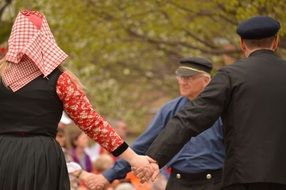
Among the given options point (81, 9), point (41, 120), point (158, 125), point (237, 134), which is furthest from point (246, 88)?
point (81, 9)

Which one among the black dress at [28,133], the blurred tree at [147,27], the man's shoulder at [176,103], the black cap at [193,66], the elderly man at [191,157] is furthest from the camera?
the blurred tree at [147,27]

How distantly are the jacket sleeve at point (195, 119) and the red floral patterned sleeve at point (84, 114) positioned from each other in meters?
0.30

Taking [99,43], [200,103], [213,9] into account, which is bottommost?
[99,43]

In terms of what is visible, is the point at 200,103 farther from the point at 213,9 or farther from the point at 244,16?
the point at 213,9

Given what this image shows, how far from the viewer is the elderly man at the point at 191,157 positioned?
862 cm

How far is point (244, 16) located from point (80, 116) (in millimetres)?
4710

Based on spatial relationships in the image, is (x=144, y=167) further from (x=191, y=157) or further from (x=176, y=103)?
(x=176, y=103)

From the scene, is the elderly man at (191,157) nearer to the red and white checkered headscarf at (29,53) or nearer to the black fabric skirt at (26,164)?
the black fabric skirt at (26,164)

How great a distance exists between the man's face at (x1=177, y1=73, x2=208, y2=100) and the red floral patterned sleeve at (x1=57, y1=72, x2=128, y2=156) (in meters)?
1.88

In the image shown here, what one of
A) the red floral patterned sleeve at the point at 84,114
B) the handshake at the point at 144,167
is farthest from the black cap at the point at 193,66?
the red floral patterned sleeve at the point at 84,114

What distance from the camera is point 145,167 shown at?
729cm

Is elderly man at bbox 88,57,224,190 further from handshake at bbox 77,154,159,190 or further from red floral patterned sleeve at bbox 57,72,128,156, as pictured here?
red floral patterned sleeve at bbox 57,72,128,156

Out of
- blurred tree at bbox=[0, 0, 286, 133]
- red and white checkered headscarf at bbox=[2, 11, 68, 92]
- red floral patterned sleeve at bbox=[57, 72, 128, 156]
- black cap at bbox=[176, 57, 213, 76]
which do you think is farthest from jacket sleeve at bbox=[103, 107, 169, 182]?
blurred tree at bbox=[0, 0, 286, 133]

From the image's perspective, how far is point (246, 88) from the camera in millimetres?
7020
